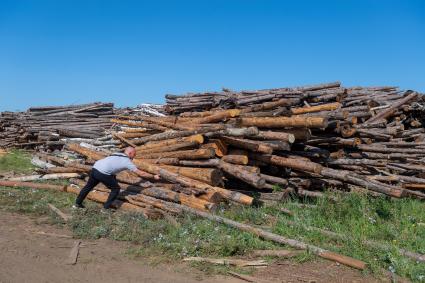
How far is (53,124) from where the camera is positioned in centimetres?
2258

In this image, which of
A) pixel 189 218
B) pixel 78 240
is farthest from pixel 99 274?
pixel 189 218

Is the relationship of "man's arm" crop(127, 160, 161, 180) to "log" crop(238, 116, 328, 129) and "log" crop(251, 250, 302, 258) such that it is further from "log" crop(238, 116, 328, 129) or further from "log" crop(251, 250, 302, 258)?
"log" crop(251, 250, 302, 258)

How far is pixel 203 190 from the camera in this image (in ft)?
31.4

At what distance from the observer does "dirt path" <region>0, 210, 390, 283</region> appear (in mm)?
6102

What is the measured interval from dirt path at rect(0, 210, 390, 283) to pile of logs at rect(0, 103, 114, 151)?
1389 centimetres

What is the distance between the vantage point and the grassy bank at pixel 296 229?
693cm

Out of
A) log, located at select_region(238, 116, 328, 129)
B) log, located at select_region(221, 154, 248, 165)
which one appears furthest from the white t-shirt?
log, located at select_region(238, 116, 328, 129)

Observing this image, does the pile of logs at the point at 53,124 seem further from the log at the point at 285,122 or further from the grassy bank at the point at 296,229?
the log at the point at 285,122

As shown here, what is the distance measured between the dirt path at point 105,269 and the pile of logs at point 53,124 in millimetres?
13890

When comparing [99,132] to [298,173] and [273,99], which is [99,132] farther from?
[298,173]

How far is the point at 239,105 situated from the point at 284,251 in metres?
8.18

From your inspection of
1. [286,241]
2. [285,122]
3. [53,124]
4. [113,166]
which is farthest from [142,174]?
[53,124]

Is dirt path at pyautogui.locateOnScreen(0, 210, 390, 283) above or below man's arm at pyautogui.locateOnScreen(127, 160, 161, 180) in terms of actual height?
below

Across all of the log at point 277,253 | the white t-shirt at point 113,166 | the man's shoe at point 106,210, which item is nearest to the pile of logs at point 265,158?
the man's shoe at point 106,210
